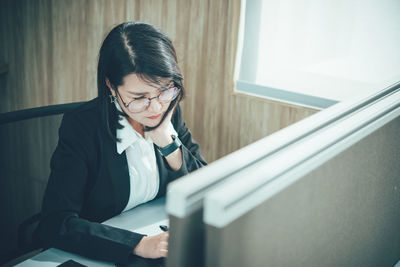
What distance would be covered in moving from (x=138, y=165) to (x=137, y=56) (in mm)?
370

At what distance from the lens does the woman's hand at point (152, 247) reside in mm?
1061

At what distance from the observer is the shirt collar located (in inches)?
55.1

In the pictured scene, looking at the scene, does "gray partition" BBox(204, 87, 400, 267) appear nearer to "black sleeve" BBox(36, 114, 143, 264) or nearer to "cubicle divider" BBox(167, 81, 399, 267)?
"cubicle divider" BBox(167, 81, 399, 267)

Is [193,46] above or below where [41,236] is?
above

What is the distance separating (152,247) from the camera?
1.08m

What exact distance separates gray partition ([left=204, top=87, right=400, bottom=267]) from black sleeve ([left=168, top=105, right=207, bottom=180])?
30.1 inches

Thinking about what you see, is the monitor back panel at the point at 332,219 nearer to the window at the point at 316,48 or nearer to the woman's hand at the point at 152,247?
the woman's hand at the point at 152,247

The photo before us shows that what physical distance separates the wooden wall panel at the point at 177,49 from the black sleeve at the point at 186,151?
499 mm

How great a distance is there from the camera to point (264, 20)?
2016 millimetres

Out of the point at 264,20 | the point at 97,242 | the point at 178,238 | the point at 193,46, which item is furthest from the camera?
the point at 193,46

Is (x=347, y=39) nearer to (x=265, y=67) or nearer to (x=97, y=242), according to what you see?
(x=265, y=67)

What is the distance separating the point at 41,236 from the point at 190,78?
125cm

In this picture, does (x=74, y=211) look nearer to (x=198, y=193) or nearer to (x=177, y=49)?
(x=198, y=193)

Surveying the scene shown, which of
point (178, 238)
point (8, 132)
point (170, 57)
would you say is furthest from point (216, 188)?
point (8, 132)
